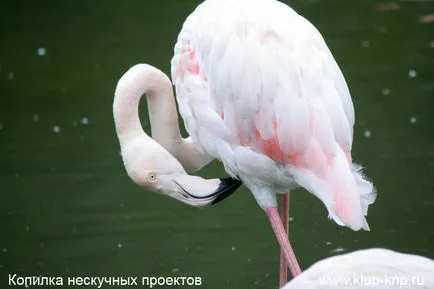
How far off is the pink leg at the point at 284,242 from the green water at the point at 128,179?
1054 mm

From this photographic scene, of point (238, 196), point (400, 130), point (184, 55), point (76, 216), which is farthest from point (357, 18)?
point (184, 55)

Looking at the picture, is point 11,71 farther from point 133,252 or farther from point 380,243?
point 380,243

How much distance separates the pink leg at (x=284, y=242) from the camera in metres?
5.03

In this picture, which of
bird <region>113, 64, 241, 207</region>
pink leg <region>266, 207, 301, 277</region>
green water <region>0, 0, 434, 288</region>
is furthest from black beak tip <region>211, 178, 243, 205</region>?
green water <region>0, 0, 434, 288</region>

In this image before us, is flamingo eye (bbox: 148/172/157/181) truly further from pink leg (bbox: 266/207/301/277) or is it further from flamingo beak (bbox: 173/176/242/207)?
pink leg (bbox: 266/207/301/277)

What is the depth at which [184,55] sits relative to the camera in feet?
17.7

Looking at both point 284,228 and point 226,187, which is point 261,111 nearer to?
point 226,187

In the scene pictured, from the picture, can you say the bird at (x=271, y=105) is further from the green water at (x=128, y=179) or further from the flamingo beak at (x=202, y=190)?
the green water at (x=128, y=179)

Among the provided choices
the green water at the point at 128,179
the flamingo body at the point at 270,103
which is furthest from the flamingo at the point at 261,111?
the green water at the point at 128,179

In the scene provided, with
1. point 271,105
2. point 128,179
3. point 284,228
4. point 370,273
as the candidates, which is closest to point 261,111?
point 271,105

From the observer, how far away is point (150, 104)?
5.70 m

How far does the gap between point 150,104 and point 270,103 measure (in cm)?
92

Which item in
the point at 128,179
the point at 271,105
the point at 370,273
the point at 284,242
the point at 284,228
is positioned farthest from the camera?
the point at 128,179

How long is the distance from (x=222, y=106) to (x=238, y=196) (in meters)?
2.50
